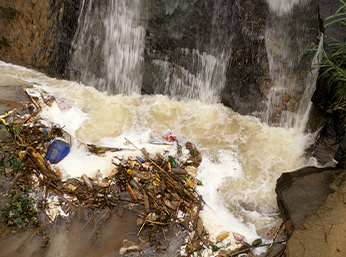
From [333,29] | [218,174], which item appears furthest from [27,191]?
[333,29]

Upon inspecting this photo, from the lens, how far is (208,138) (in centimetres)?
420

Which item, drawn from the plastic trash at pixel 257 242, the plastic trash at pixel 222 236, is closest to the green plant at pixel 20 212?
the plastic trash at pixel 222 236

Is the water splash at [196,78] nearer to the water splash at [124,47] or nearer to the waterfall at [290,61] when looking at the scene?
the water splash at [124,47]

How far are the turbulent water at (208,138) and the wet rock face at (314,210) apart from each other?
1.51 feet

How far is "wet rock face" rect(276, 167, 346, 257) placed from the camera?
2.66m

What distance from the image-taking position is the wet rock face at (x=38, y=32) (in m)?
4.58

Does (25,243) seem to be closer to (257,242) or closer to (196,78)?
(257,242)

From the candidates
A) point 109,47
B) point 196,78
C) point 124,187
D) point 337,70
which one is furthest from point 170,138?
point 337,70

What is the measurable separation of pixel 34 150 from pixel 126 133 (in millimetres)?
1313

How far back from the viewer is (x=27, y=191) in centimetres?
300

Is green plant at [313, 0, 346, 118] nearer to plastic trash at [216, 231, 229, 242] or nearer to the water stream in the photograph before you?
the water stream

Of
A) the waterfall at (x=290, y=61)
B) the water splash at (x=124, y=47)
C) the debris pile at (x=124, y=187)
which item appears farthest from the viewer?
the water splash at (x=124, y=47)

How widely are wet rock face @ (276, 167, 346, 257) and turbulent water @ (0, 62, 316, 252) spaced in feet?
1.51

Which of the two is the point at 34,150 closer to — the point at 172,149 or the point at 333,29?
the point at 172,149
